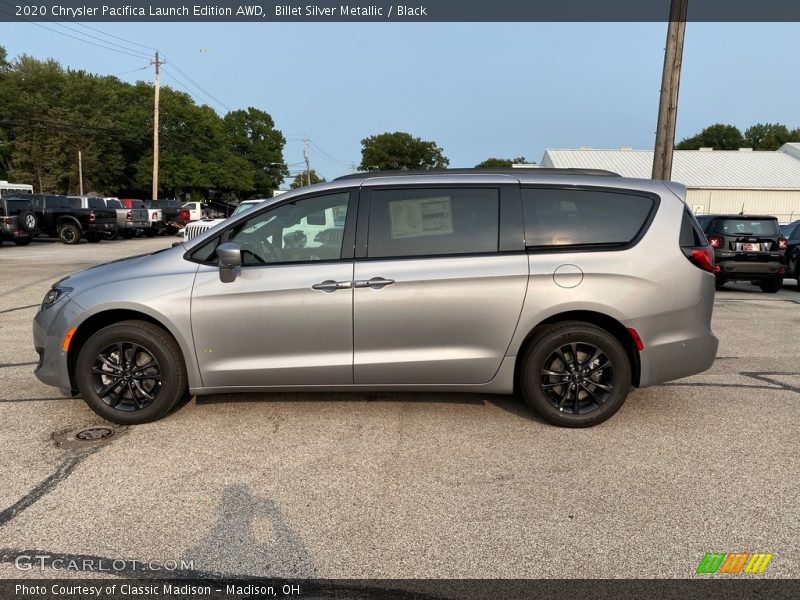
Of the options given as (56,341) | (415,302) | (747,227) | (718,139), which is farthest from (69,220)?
(718,139)

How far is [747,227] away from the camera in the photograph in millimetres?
11844

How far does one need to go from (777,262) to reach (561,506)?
10.9 meters

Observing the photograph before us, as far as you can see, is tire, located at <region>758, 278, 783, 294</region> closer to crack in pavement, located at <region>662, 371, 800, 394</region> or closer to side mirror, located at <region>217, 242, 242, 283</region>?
crack in pavement, located at <region>662, 371, 800, 394</region>

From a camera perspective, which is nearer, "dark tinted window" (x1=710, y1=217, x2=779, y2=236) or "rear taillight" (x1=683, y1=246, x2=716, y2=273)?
"rear taillight" (x1=683, y1=246, x2=716, y2=273)

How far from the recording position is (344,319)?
13.5 feet

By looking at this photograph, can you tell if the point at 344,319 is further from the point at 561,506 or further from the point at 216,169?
the point at 216,169

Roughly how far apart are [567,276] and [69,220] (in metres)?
24.0

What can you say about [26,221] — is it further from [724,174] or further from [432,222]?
[724,174]

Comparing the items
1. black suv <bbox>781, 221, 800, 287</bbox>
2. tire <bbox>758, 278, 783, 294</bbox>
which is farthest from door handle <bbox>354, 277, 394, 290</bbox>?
black suv <bbox>781, 221, 800, 287</bbox>

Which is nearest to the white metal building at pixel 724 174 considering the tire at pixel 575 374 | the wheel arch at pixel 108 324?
the tire at pixel 575 374

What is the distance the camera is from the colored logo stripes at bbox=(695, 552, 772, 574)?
2.65 m

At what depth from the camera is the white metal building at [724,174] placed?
42000 millimetres

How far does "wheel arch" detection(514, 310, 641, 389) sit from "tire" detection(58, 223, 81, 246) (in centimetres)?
2361

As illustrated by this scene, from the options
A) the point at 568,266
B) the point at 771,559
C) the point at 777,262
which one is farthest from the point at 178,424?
the point at 777,262
